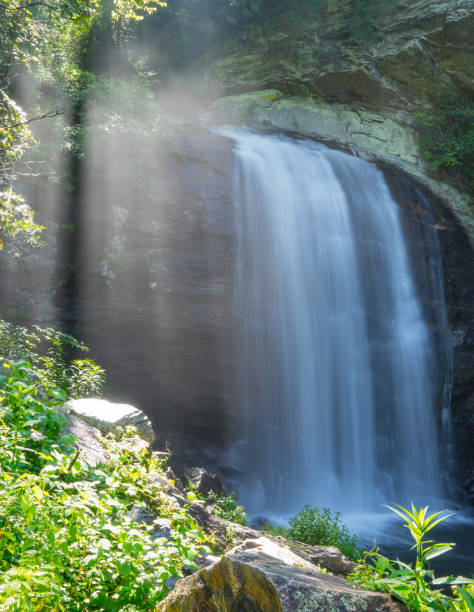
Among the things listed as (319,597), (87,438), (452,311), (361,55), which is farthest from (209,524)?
(361,55)

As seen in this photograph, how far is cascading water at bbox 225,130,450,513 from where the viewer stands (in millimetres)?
10148

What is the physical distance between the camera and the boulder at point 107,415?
4332 mm

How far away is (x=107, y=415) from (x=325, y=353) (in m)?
7.26

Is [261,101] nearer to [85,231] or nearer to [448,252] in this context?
[448,252]

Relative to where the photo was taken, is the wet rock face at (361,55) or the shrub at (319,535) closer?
the shrub at (319,535)

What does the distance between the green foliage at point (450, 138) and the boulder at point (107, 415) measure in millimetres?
14254

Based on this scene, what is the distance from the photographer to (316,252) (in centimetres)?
1089

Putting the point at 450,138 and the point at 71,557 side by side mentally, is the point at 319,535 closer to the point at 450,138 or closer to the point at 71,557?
the point at 71,557

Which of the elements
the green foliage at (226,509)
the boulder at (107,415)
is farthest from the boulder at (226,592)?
the green foliage at (226,509)

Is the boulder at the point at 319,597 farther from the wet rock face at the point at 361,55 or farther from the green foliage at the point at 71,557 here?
the wet rock face at the point at 361,55

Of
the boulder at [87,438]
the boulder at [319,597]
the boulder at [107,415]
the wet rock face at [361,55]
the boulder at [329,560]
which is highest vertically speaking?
the wet rock face at [361,55]

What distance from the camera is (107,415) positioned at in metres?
4.50

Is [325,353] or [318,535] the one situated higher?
[325,353]

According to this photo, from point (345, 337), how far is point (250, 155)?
6.01 metres
